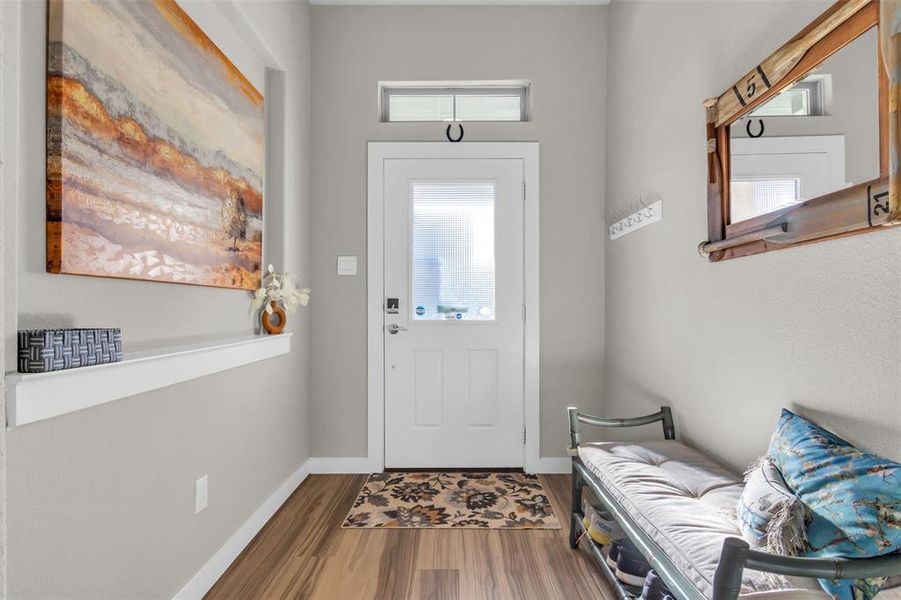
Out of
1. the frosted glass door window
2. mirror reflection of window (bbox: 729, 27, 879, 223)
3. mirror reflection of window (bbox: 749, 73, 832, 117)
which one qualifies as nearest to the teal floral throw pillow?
mirror reflection of window (bbox: 729, 27, 879, 223)

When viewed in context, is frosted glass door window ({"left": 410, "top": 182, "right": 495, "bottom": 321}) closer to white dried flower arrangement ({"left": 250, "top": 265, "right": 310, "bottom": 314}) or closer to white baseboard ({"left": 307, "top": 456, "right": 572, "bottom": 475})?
white dried flower arrangement ({"left": 250, "top": 265, "right": 310, "bottom": 314})

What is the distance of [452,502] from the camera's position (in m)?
2.49

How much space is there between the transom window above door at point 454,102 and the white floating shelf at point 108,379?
6.37 feet

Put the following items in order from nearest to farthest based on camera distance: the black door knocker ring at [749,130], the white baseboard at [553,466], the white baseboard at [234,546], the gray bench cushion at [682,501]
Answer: the gray bench cushion at [682,501] → the black door knocker ring at [749,130] → the white baseboard at [234,546] → the white baseboard at [553,466]

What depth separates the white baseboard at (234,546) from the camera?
1664mm

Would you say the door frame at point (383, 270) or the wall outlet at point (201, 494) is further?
the door frame at point (383, 270)

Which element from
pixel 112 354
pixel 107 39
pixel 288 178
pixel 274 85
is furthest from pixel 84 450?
pixel 274 85

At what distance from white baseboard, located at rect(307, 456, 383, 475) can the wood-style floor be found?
549mm

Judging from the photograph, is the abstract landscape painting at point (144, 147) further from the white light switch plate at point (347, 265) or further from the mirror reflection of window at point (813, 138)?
the mirror reflection of window at point (813, 138)

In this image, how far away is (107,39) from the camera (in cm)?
127

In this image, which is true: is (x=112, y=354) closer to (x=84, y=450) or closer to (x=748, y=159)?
(x=84, y=450)

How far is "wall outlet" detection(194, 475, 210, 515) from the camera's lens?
1.69 meters

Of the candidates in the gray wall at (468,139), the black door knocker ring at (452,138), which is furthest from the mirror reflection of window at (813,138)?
the black door knocker ring at (452,138)

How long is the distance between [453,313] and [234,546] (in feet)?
5.55
